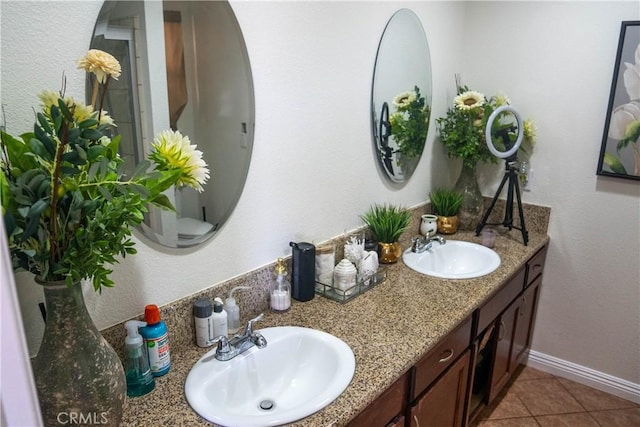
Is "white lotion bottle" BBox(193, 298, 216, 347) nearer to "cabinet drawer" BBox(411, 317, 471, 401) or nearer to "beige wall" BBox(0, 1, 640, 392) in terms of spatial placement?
"beige wall" BBox(0, 1, 640, 392)

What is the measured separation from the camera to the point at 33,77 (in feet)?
3.07

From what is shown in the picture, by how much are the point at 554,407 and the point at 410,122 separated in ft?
5.30

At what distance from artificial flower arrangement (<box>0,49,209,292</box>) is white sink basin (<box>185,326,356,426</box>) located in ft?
1.50

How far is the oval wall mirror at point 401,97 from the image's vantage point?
6.46 ft

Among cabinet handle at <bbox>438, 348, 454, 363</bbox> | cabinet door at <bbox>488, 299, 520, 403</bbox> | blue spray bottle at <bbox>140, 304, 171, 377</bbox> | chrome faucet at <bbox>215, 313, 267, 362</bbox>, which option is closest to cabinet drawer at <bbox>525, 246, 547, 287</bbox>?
cabinet door at <bbox>488, 299, 520, 403</bbox>

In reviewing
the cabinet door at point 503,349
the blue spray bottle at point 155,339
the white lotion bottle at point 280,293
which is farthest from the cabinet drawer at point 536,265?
the blue spray bottle at point 155,339

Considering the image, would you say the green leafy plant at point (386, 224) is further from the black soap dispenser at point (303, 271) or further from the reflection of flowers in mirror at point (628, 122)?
the reflection of flowers in mirror at point (628, 122)

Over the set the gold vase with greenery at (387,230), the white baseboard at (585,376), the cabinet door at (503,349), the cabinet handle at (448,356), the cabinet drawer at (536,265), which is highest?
the gold vase with greenery at (387,230)

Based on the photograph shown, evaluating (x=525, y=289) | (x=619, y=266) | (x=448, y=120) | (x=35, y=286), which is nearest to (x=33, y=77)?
(x=35, y=286)

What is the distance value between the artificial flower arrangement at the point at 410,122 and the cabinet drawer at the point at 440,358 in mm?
906

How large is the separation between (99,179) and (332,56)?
111 centimetres

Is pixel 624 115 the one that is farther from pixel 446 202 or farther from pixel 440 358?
pixel 440 358

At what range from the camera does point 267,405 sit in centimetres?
127

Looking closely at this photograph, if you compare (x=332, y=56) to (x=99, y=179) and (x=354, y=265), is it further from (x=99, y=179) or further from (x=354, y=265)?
(x=99, y=179)
